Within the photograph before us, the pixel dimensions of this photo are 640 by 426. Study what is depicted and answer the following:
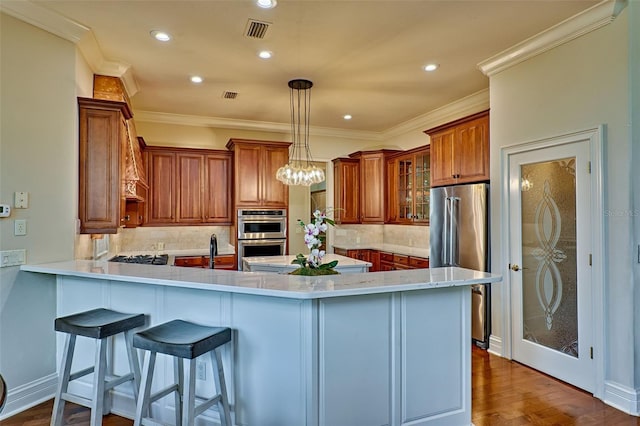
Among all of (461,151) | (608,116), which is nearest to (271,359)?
(608,116)

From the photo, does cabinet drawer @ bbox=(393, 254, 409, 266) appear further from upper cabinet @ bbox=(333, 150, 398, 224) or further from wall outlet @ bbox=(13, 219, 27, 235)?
wall outlet @ bbox=(13, 219, 27, 235)

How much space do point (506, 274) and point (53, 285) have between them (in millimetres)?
3979

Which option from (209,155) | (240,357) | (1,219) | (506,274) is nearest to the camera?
(240,357)

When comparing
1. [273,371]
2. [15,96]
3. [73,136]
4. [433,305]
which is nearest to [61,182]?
[73,136]

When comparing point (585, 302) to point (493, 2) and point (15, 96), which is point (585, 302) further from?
point (15, 96)

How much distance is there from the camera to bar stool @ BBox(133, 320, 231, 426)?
1.92m

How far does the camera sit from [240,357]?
224cm

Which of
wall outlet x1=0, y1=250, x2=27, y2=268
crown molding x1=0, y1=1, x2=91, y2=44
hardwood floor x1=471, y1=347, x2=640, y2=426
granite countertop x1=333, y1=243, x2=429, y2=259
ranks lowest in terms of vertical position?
hardwood floor x1=471, y1=347, x2=640, y2=426

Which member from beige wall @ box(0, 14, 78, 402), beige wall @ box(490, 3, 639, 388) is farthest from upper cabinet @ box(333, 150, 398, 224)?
beige wall @ box(0, 14, 78, 402)

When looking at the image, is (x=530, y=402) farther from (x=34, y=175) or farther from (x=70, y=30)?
(x=70, y=30)

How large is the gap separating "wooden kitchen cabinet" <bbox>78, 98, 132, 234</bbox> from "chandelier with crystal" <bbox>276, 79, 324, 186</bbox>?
69.8 inches

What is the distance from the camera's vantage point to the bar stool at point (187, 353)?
1.92 meters

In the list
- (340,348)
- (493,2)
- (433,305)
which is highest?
(493,2)

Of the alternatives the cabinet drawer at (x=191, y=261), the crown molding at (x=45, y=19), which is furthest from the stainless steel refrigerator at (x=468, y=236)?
the crown molding at (x=45, y=19)
